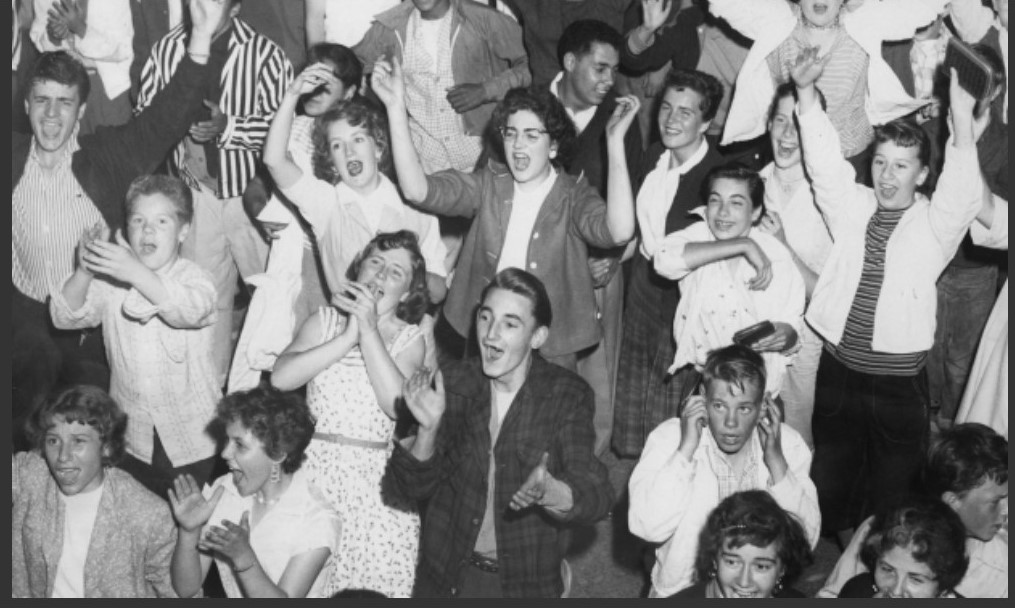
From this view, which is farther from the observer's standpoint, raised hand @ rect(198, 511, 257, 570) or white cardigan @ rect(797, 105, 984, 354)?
white cardigan @ rect(797, 105, 984, 354)

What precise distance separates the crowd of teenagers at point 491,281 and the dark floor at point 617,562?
57 mm

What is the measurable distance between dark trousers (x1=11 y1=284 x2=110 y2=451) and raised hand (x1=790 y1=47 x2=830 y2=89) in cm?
228

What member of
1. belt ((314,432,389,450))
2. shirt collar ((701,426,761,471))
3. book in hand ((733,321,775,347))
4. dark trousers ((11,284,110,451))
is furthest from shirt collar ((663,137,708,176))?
dark trousers ((11,284,110,451))

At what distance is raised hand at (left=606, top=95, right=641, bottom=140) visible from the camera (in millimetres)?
5152

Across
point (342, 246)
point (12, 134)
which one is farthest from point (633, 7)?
point (12, 134)

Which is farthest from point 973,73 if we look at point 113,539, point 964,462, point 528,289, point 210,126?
point 113,539

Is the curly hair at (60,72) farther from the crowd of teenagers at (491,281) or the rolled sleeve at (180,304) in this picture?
the rolled sleeve at (180,304)

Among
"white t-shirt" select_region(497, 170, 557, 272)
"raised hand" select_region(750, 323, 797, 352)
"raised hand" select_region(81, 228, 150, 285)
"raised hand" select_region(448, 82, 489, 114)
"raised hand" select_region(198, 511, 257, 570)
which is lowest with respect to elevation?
"raised hand" select_region(198, 511, 257, 570)

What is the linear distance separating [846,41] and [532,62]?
3.23ft

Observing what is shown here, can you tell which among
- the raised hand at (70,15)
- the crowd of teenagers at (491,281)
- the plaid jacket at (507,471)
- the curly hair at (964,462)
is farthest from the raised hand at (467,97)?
the curly hair at (964,462)

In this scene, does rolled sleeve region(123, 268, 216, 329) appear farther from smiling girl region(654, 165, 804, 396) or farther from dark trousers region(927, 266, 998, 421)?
dark trousers region(927, 266, 998, 421)

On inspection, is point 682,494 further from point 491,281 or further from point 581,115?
point 581,115

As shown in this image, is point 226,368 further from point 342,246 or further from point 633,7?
point 633,7

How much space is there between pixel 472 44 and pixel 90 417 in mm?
1679
